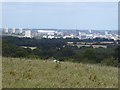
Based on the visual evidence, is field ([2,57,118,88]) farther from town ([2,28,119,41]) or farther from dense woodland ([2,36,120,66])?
town ([2,28,119,41])

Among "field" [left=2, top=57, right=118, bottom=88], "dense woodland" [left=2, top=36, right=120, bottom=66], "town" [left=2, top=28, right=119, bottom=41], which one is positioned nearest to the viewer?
"field" [left=2, top=57, right=118, bottom=88]

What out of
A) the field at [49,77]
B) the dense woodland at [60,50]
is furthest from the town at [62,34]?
the field at [49,77]

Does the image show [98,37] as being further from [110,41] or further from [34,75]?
[34,75]

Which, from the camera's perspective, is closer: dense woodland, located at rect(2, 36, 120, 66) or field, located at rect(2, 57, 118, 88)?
field, located at rect(2, 57, 118, 88)

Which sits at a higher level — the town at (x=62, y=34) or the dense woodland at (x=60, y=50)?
the town at (x=62, y=34)

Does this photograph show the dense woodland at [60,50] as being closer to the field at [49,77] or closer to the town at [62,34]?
the town at [62,34]

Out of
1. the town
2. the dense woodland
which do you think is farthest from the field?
the town

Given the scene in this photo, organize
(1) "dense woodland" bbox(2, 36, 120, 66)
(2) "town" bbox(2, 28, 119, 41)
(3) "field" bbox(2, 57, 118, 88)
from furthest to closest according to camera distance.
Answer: (2) "town" bbox(2, 28, 119, 41) → (1) "dense woodland" bbox(2, 36, 120, 66) → (3) "field" bbox(2, 57, 118, 88)

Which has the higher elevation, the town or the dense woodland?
the town

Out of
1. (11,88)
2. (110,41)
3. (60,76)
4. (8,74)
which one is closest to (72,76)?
(60,76)
